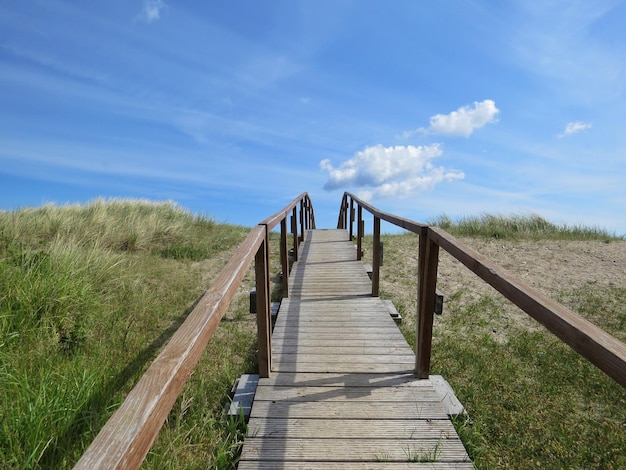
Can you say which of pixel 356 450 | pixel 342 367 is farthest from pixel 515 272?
pixel 356 450

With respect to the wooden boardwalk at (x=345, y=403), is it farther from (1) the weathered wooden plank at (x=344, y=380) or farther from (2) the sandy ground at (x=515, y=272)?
(2) the sandy ground at (x=515, y=272)

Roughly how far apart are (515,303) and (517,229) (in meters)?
10.6

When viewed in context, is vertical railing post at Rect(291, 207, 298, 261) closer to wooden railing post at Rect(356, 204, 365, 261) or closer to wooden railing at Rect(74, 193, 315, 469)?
wooden railing post at Rect(356, 204, 365, 261)

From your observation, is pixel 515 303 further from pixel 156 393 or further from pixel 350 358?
pixel 350 358

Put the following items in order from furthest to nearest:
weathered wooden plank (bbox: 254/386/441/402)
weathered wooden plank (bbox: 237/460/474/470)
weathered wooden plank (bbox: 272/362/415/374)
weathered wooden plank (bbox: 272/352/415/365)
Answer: weathered wooden plank (bbox: 272/352/415/365)
weathered wooden plank (bbox: 272/362/415/374)
weathered wooden plank (bbox: 254/386/441/402)
weathered wooden plank (bbox: 237/460/474/470)

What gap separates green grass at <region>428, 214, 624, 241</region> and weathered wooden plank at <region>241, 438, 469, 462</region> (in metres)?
8.44

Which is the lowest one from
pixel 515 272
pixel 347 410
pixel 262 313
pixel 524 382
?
pixel 524 382

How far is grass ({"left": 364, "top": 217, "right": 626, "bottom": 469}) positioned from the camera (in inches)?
112

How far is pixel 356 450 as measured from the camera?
2441 mm

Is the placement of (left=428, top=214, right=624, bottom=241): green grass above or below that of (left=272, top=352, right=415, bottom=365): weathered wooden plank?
above

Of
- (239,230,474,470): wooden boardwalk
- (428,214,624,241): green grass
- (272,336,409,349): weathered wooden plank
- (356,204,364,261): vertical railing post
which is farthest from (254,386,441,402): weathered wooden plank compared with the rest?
(428,214,624,241): green grass

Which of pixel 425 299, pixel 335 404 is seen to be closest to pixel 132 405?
pixel 335 404

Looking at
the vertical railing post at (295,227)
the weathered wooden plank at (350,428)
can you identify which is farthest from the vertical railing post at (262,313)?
the vertical railing post at (295,227)

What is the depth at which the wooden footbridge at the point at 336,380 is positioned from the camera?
1238 millimetres
